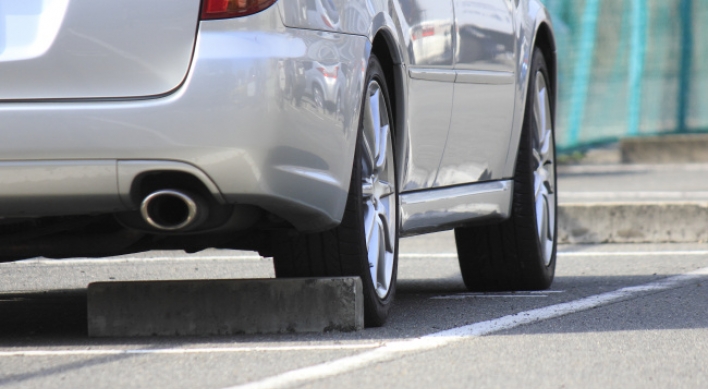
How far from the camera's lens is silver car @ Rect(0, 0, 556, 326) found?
12.3ft

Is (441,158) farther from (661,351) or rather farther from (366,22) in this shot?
(661,351)

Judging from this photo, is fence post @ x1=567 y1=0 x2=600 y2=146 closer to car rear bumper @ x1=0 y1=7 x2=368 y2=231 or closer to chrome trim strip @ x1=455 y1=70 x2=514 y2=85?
chrome trim strip @ x1=455 y1=70 x2=514 y2=85

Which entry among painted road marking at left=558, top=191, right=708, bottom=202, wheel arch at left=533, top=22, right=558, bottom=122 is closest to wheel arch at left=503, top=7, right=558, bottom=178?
wheel arch at left=533, top=22, right=558, bottom=122

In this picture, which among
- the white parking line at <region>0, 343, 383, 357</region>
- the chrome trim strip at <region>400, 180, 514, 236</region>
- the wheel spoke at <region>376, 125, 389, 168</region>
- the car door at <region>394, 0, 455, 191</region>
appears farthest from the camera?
the chrome trim strip at <region>400, 180, 514, 236</region>

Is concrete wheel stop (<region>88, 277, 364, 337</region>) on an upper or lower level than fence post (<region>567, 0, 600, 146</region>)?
upper

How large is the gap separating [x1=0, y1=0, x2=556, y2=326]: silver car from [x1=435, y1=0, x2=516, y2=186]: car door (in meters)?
0.44

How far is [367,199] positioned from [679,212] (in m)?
4.43

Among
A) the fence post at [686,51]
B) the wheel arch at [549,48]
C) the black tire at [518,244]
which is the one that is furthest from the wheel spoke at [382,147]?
the fence post at [686,51]

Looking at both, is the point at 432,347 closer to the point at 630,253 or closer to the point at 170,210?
the point at 170,210

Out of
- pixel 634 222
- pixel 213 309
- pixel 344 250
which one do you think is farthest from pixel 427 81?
pixel 634 222

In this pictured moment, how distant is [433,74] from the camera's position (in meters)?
4.90

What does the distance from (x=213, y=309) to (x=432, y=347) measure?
0.71 m

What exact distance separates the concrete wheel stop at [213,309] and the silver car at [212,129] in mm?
115

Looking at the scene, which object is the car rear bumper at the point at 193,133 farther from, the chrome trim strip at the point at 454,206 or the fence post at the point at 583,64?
the fence post at the point at 583,64
